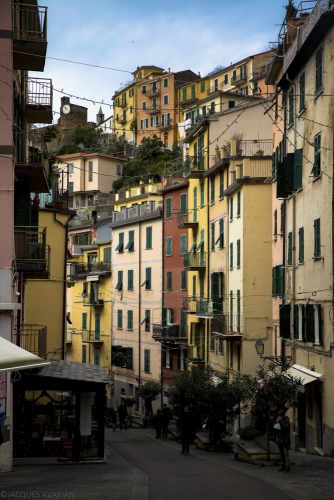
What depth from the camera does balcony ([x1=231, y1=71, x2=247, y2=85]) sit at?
104688 mm

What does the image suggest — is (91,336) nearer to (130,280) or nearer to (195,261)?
(130,280)

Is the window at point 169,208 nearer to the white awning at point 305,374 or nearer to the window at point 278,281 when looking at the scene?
the window at point 278,281

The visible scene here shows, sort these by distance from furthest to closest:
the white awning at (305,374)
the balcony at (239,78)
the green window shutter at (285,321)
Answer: the balcony at (239,78) < the green window shutter at (285,321) < the white awning at (305,374)

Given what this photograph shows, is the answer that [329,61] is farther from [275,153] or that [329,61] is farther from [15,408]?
[15,408]

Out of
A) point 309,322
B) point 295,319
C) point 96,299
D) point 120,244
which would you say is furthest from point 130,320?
point 309,322

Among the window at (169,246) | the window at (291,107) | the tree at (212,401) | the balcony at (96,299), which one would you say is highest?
the window at (291,107)

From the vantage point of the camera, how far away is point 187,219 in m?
55.1

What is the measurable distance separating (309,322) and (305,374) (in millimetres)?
1752

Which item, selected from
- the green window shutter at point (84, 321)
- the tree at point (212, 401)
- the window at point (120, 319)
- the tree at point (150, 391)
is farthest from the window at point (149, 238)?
the tree at point (212, 401)

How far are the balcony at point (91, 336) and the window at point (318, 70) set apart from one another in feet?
141

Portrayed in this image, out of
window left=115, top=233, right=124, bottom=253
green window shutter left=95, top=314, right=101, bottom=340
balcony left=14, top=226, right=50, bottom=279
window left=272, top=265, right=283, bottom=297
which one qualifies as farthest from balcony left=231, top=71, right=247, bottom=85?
balcony left=14, top=226, right=50, bottom=279

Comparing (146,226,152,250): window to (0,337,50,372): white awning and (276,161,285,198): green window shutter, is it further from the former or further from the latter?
(0,337,50,372): white awning

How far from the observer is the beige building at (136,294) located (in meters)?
60.1

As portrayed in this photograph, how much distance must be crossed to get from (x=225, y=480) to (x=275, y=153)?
65.0 ft
